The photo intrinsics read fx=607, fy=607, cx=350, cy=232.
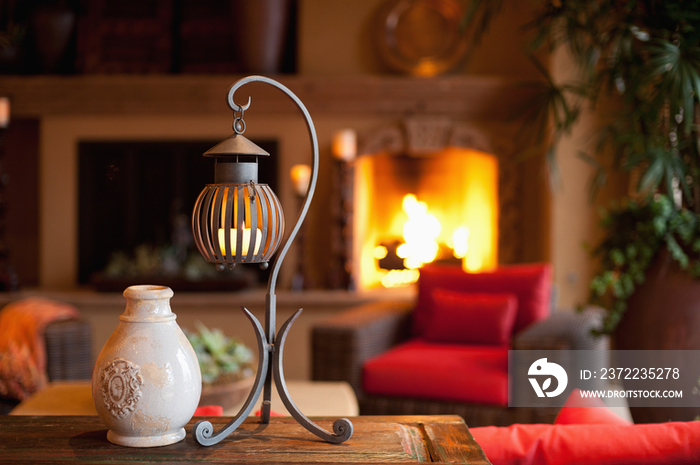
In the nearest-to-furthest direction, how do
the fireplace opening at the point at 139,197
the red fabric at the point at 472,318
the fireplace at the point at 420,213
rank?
the red fabric at the point at 472,318 < the fireplace opening at the point at 139,197 < the fireplace at the point at 420,213

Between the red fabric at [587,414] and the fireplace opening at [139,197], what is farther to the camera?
the fireplace opening at [139,197]

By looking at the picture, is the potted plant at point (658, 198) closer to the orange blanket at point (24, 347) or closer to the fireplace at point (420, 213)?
the fireplace at point (420, 213)

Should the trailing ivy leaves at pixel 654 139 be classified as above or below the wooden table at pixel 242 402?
above

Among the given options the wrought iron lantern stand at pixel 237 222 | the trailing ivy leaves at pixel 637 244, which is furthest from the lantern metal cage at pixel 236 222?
the trailing ivy leaves at pixel 637 244

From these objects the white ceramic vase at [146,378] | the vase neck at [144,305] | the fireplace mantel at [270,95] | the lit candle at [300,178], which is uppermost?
the fireplace mantel at [270,95]

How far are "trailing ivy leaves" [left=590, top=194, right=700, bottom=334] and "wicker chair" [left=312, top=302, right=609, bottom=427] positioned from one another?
18 cm

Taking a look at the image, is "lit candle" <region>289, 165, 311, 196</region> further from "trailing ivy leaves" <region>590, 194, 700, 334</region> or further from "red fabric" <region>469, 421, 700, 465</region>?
"red fabric" <region>469, 421, 700, 465</region>

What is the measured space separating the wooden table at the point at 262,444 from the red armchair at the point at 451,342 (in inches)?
49.6

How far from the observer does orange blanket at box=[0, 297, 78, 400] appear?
2477 millimetres

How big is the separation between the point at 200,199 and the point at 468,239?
3.73 metres

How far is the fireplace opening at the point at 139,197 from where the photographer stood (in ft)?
14.6

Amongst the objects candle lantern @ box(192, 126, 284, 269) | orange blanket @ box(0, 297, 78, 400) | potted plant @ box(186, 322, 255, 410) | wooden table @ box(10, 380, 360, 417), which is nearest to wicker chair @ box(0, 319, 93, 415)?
orange blanket @ box(0, 297, 78, 400)

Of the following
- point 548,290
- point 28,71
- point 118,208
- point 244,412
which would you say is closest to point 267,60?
point 118,208

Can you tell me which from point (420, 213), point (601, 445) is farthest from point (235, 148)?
point (420, 213)
